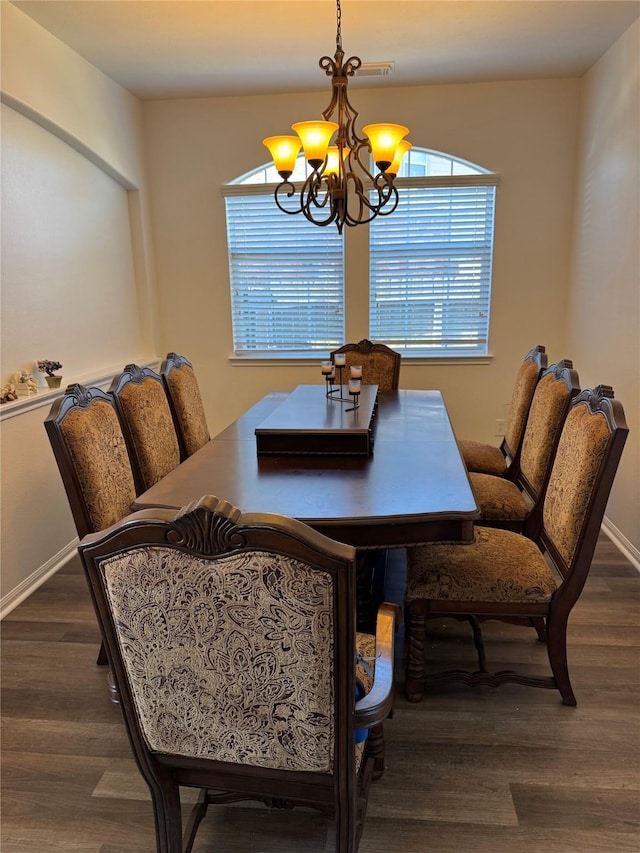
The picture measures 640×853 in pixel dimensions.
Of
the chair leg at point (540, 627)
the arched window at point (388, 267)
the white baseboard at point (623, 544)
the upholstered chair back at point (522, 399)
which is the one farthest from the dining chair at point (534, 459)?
the arched window at point (388, 267)

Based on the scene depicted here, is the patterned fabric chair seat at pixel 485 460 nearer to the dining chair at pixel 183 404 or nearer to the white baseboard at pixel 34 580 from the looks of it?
the dining chair at pixel 183 404


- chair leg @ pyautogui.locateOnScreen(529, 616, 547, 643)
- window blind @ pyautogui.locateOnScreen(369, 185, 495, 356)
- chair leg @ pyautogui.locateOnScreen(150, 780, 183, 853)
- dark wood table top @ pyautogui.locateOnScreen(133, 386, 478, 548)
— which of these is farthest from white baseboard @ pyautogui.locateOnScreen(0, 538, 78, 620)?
window blind @ pyautogui.locateOnScreen(369, 185, 495, 356)

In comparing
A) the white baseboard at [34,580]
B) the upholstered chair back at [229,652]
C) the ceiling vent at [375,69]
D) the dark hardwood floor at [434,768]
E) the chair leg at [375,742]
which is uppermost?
the ceiling vent at [375,69]

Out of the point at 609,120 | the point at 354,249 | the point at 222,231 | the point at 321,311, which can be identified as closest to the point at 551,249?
the point at 609,120

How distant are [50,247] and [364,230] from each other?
7.23 ft

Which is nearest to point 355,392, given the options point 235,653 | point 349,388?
point 349,388

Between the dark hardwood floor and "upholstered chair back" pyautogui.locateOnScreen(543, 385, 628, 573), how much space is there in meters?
0.57

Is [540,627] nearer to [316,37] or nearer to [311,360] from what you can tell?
[311,360]

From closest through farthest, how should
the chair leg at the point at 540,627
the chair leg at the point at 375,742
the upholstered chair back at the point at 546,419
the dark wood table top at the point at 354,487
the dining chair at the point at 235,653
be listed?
the dining chair at the point at 235,653, the chair leg at the point at 375,742, the dark wood table top at the point at 354,487, the chair leg at the point at 540,627, the upholstered chair back at the point at 546,419

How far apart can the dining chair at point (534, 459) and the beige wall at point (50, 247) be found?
2.21 m

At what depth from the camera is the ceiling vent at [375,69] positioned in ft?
11.2

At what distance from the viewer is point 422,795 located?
1.60 metres

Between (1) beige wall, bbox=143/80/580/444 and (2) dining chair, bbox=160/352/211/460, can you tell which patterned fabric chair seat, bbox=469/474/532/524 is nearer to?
(2) dining chair, bbox=160/352/211/460

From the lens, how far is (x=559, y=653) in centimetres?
186
